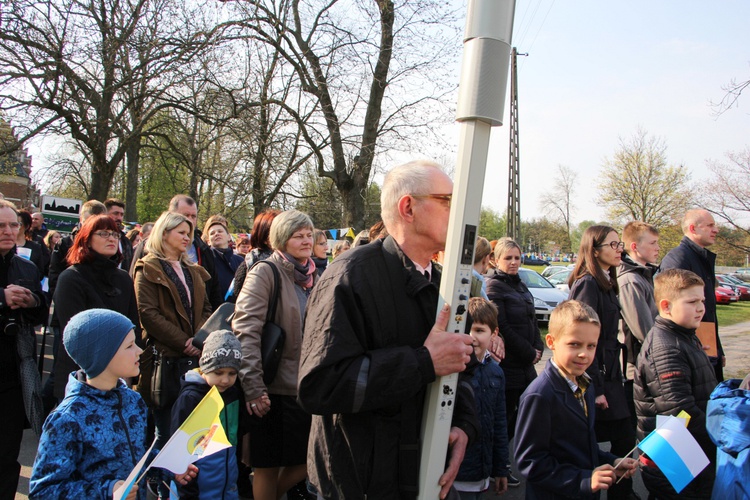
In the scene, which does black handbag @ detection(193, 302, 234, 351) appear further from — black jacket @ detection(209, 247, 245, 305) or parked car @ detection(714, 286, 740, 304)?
parked car @ detection(714, 286, 740, 304)

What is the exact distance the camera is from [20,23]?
1098 centimetres

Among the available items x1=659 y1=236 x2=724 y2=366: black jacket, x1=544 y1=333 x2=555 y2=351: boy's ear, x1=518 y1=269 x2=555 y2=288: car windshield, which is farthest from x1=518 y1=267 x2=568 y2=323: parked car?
x1=544 y1=333 x2=555 y2=351: boy's ear

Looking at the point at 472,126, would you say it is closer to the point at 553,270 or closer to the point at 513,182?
the point at 513,182

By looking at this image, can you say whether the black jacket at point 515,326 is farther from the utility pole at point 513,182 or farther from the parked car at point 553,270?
the parked car at point 553,270

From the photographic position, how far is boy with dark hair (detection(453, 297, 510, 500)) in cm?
314

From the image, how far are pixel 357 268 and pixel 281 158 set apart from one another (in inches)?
401

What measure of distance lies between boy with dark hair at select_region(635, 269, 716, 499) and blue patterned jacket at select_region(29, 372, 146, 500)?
2.72 metres

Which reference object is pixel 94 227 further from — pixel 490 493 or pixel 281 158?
pixel 281 158

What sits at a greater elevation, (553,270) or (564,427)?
(553,270)

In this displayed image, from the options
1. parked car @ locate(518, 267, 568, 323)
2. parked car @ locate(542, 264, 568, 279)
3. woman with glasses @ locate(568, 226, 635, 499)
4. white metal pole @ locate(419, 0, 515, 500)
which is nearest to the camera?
white metal pole @ locate(419, 0, 515, 500)

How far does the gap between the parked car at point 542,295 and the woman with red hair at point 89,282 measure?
1040 centimetres

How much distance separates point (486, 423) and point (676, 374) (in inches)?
45.8

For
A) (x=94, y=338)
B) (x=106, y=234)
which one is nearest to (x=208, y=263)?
(x=106, y=234)

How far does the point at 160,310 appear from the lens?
3.76 metres
